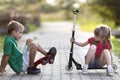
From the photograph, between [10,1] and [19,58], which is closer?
[19,58]

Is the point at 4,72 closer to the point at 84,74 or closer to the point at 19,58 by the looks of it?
the point at 19,58

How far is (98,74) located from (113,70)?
1.03 ft

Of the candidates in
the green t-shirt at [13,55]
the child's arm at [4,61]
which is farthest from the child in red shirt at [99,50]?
the child's arm at [4,61]

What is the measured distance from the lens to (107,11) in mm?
39250

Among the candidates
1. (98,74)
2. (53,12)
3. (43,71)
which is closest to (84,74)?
(98,74)

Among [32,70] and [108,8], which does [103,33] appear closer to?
[32,70]

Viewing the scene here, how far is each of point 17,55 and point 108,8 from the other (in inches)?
1198

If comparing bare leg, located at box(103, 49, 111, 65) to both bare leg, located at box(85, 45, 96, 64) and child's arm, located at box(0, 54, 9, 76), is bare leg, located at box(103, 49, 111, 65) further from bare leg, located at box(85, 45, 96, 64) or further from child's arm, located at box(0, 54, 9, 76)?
child's arm, located at box(0, 54, 9, 76)

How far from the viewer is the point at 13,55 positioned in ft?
28.9

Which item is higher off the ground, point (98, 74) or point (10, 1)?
point (10, 1)

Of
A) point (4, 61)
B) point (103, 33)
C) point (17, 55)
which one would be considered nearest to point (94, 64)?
point (103, 33)

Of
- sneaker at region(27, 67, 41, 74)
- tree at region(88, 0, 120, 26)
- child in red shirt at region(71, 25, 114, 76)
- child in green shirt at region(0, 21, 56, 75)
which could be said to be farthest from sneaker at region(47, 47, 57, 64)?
tree at region(88, 0, 120, 26)

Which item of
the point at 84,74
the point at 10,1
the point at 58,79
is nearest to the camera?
the point at 58,79

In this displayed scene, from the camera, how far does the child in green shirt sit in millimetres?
8727
